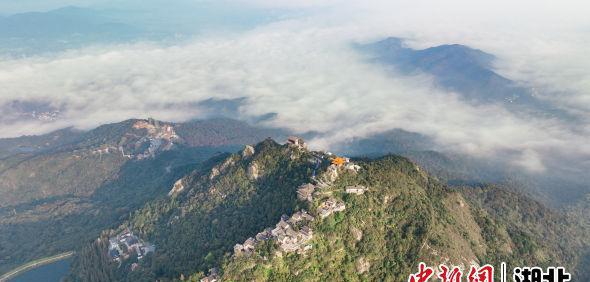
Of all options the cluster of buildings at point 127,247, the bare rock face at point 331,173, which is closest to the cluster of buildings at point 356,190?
the bare rock face at point 331,173

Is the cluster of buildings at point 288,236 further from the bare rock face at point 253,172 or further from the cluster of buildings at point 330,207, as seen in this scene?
the bare rock face at point 253,172

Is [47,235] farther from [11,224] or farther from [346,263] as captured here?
[346,263]

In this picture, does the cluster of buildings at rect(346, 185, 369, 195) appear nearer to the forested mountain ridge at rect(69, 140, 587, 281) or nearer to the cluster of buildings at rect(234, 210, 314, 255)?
the forested mountain ridge at rect(69, 140, 587, 281)

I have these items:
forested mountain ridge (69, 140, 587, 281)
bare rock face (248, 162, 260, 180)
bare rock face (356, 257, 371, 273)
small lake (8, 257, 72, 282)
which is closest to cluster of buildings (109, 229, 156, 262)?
forested mountain ridge (69, 140, 587, 281)

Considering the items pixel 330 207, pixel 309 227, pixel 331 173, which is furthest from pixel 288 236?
pixel 331 173

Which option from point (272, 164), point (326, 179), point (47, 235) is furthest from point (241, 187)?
point (47, 235)
